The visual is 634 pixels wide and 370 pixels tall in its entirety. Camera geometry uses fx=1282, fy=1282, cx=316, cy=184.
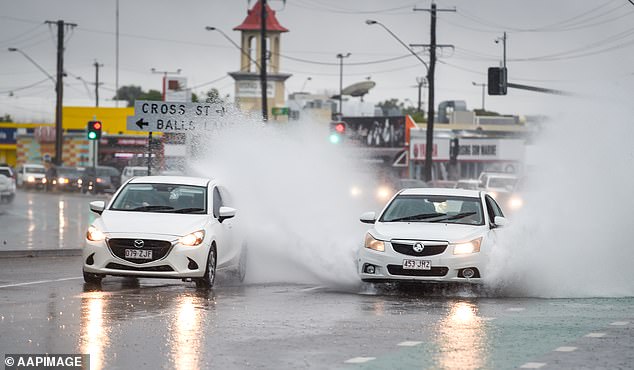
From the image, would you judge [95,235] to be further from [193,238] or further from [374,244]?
[374,244]

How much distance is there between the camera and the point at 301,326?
41.4 feet

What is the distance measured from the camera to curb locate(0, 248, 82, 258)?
898 inches

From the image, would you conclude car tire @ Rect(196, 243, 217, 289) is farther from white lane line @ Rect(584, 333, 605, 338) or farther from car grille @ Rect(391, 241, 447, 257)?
white lane line @ Rect(584, 333, 605, 338)

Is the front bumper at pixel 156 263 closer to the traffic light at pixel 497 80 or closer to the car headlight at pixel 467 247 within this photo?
the car headlight at pixel 467 247

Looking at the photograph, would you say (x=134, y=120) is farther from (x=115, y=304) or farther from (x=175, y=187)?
(x=115, y=304)

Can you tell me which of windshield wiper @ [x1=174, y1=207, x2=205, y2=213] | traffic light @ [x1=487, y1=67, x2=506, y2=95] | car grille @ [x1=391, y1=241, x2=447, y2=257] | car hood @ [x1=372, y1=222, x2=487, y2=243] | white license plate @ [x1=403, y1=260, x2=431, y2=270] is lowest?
white license plate @ [x1=403, y1=260, x2=431, y2=270]

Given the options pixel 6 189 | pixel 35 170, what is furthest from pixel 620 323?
pixel 35 170

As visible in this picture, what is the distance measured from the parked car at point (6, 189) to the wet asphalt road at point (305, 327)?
38.8m

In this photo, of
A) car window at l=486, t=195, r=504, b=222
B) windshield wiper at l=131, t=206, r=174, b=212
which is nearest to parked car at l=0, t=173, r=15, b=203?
windshield wiper at l=131, t=206, r=174, b=212

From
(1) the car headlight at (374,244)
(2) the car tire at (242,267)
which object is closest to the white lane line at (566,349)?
(1) the car headlight at (374,244)

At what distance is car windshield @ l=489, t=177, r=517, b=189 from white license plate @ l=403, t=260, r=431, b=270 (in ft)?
102

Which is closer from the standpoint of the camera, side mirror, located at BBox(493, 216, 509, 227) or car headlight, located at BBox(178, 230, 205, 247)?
car headlight, located at BBox(178, 230, 205, 247)

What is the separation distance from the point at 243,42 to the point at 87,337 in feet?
300

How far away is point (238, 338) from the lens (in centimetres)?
1157
